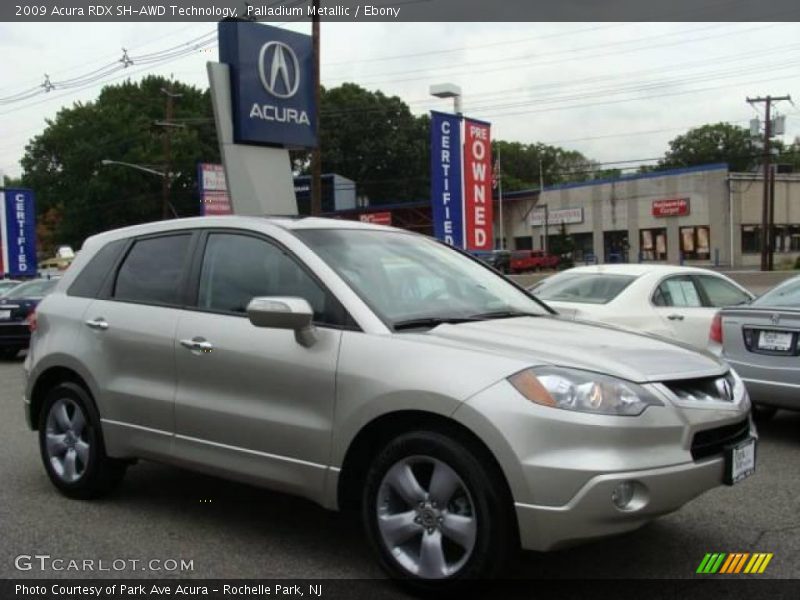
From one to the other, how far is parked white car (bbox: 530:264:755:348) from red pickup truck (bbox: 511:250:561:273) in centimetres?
4437

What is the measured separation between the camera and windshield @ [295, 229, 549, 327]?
4105mm

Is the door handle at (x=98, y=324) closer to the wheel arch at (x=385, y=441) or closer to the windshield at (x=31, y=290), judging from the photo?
the wheel arch at (x=385, y=441)

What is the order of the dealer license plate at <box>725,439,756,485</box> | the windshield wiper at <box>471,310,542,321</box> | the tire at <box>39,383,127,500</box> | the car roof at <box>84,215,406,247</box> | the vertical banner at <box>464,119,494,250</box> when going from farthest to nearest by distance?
the vertical banner at <box>464,119,494,250</box> < the tire at <box>39,383,127,500</box> < the car roof at <box>84,215,406,247</box> < the windshield wiper at <box>471,310,542,321</box> < the dealer license plate at <box>725,439,756,485</box>

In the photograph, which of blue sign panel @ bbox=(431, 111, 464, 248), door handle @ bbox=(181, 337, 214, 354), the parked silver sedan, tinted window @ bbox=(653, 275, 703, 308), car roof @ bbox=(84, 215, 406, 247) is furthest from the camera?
blue sign panel @ bbox=(431, 111, 464, 248)

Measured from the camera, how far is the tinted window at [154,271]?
15.8ft

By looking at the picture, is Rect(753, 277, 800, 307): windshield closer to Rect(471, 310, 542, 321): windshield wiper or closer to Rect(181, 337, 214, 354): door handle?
Rect(471, 310, 542, 321): windshield wiper

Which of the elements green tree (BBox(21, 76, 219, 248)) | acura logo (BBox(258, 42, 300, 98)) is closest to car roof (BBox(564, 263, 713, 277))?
acura logo (BBox(258, 42, 300, 98))

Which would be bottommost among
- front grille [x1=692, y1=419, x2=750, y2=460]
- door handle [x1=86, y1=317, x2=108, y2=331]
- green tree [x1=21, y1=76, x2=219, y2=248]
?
front grille [x1=692, y1=419, x2=750, y2=460]

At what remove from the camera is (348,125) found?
7694 centimetres

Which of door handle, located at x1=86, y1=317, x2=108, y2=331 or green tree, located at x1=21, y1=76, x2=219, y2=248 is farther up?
green tree, located at x1=21, y1=76, x2=219, y2=248

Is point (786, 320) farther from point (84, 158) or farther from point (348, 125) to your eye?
point (348, 125)

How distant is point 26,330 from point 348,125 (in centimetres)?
6467

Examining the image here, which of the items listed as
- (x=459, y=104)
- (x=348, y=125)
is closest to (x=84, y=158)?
(x=348, y=125)

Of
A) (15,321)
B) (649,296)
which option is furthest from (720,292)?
(15,321)
